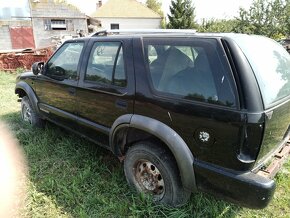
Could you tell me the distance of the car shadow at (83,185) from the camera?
9.29 ft

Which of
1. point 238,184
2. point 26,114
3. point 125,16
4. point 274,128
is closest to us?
→ point 238,184

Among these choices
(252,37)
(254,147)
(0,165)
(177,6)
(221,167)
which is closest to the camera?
(254,147)

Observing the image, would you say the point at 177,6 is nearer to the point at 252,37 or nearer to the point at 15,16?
the point at 15,16

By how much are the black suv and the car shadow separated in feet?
0.71

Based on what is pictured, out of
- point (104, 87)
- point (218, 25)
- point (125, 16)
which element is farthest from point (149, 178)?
point (125, 16)

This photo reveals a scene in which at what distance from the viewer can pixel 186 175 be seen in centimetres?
246

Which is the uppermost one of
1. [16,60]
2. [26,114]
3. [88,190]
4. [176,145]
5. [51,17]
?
[51,17]

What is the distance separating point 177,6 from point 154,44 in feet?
127

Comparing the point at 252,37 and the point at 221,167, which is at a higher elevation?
the point at 252,37

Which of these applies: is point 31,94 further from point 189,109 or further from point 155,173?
point 189,109

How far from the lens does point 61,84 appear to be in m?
3.82

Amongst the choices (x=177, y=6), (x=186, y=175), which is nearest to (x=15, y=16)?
(x=177, y=6)

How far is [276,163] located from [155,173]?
116cm

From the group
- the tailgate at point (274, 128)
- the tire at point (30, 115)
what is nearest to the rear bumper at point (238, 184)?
the tailgate at point (274, 128)
